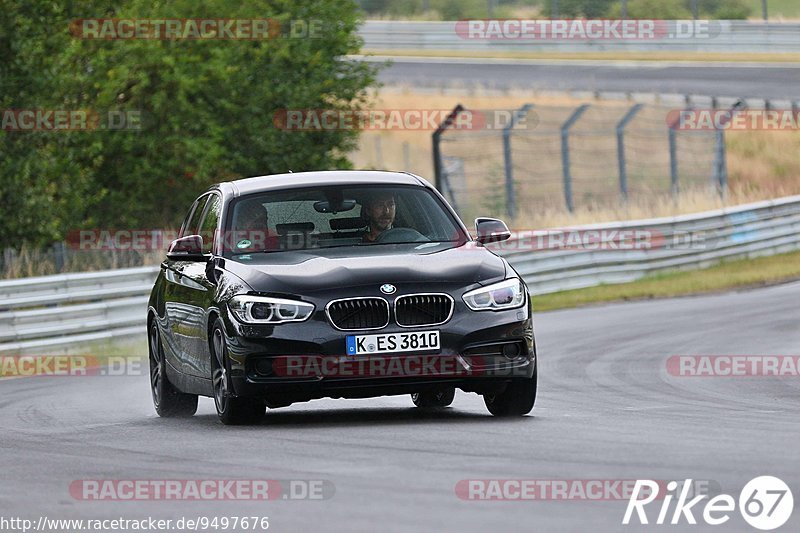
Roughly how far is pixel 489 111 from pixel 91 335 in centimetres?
2612

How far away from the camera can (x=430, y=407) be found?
37.9ft

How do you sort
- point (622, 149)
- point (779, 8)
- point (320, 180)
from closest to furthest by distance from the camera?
point (320, 180) → point (622, 149) → point (779, 8)

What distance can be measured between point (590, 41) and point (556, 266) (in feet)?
111

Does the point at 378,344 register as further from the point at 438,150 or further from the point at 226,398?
the point at 438,150

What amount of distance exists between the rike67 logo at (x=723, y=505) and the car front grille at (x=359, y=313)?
9.90 feet

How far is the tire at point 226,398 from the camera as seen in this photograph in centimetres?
1003

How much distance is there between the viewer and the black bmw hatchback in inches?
381

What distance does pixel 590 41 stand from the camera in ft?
192

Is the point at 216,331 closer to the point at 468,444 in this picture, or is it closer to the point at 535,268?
the point at 468,444
